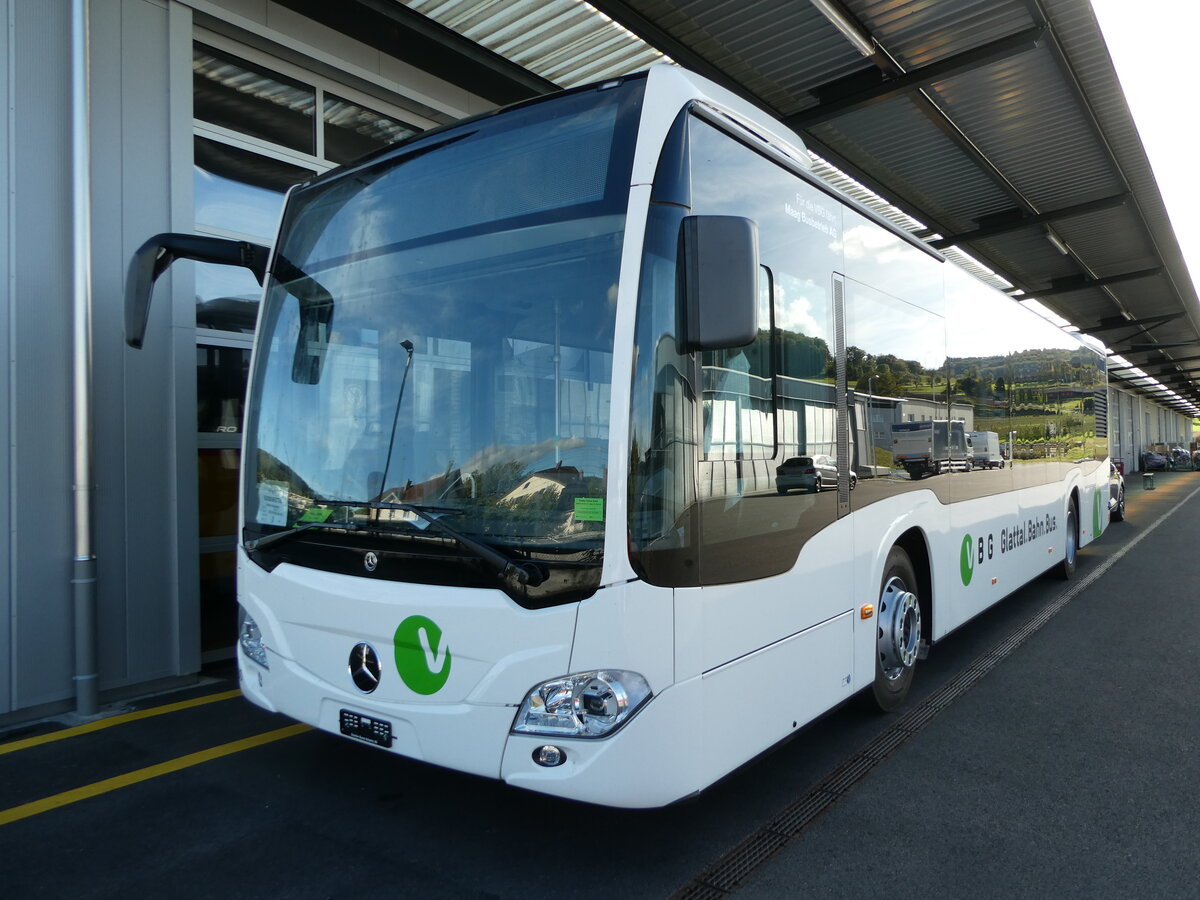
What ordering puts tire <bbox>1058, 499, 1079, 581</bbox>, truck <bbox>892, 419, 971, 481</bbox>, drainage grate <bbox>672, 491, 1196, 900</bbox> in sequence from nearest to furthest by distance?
drainage grate <bbox>672, 491, 1196, 900</bbox>
truck <bbox>892, 419, 971, 481</bbox>
tire <bbox>1058, 499, 1079, 581</bbox>

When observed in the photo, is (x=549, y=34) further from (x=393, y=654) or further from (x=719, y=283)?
(x=393, y=654)

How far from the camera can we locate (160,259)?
12.9 feet

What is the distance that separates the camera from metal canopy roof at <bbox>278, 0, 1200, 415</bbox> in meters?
6.57

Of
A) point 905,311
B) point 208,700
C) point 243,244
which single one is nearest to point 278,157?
point 243,244

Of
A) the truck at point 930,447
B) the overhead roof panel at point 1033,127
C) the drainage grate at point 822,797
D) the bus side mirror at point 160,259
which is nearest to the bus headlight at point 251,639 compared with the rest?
the bus side mirror at point 160,259

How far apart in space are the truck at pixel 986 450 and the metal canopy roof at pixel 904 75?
3.26m

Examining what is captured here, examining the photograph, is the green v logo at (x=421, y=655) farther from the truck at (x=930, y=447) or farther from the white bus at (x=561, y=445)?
the truck at (x=930, y=447)

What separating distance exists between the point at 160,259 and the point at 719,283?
274cm

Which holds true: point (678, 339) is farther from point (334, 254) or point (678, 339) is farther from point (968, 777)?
point (968, 777)

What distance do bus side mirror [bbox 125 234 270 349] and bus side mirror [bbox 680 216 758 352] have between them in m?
2.37

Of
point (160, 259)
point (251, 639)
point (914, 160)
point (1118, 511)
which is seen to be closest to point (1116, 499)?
point (1118, 511)

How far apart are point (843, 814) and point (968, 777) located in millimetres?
777

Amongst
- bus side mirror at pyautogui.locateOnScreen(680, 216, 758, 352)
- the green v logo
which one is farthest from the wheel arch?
the green v logo

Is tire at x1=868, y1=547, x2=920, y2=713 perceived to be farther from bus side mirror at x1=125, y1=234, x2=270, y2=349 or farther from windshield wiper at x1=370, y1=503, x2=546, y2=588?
bus side mirror at x1=125, y1=234, x2=270, y2=349
